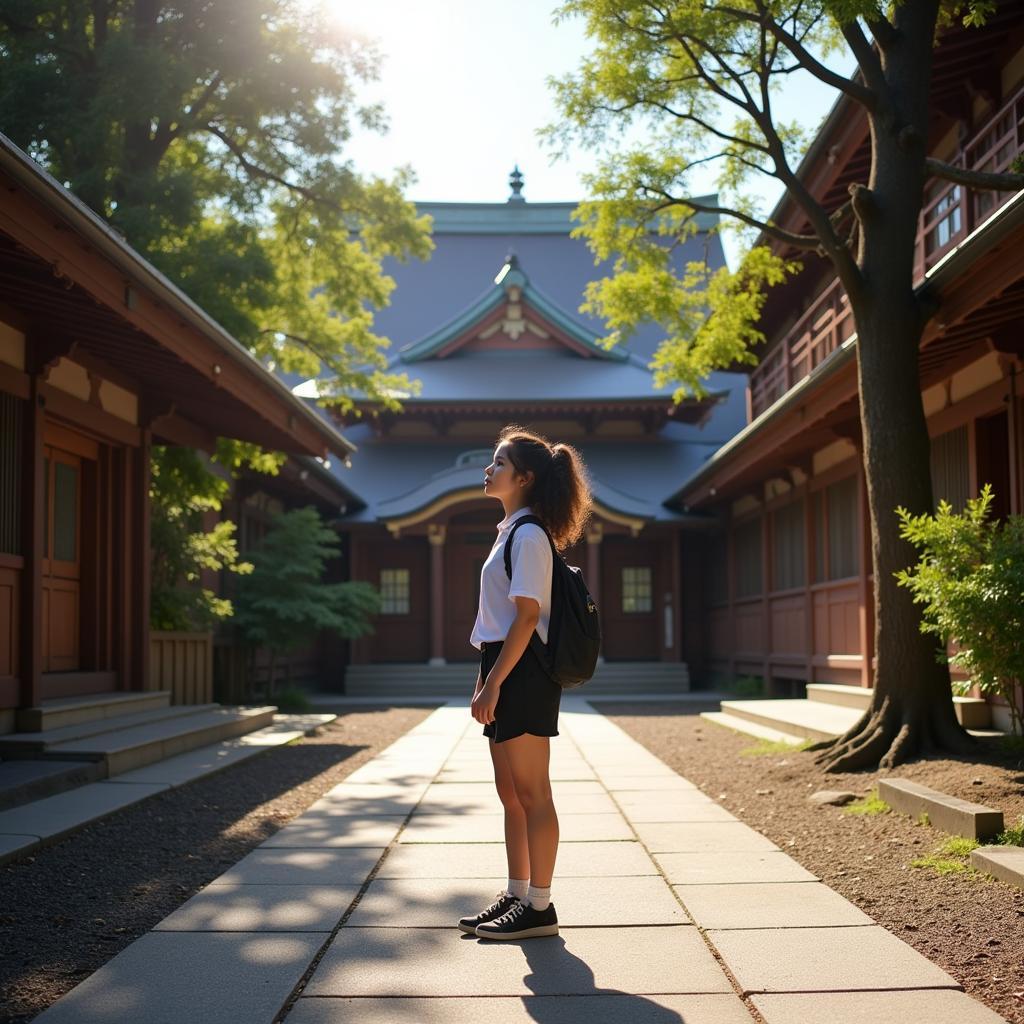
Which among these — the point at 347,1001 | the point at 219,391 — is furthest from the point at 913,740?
the point at 219,391

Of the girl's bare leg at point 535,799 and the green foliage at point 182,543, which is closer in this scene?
the girl's bare leg at point 535,799

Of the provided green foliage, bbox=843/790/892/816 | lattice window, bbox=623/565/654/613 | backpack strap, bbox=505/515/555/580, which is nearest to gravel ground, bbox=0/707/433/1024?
backpack strap, bbox=505/515/555/580

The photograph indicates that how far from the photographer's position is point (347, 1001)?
Result: 370 cm

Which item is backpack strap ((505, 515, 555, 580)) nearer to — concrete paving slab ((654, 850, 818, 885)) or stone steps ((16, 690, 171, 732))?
concrete paving slab ((654, 850, 818, 885))

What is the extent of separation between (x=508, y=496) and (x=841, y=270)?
5.32m

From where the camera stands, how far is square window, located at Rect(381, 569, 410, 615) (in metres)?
25.3

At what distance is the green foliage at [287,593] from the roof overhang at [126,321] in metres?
4.06

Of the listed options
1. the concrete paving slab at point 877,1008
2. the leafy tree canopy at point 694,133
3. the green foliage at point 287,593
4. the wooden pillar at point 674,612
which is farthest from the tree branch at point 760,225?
the wooden pillar at point 674,612

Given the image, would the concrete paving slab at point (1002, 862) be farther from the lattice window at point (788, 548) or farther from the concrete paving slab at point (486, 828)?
the lattice window at point (788, 548)

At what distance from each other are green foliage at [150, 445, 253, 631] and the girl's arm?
31.3 feet

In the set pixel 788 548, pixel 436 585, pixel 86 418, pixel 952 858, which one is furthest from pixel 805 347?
pixel 952 858

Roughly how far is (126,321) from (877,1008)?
22.5ft

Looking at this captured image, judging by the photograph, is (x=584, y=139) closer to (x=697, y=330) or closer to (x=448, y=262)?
(x=697, y=330)

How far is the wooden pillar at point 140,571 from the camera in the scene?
1177 cm
